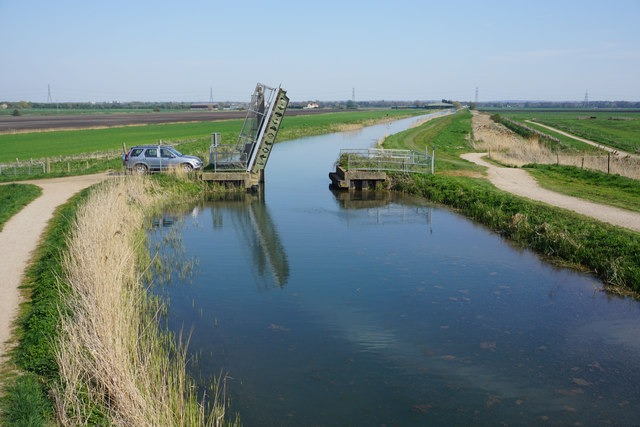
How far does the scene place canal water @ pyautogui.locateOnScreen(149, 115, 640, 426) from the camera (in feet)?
29.9

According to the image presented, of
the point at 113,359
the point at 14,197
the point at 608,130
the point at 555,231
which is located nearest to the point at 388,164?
the point at 555,231

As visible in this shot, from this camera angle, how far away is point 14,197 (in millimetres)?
22797

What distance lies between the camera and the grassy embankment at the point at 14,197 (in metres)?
19.9

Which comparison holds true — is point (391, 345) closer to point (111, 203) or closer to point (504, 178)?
point (111, 203)

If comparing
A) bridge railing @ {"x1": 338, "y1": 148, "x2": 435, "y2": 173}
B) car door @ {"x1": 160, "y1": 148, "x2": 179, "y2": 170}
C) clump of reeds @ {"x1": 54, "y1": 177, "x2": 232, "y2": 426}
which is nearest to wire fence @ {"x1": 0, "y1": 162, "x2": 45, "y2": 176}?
car door @ {"x1": 160, "y1": 148, "x2": 179, "y2": 170}

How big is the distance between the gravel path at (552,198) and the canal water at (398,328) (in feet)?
12.1

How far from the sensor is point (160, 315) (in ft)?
41.3

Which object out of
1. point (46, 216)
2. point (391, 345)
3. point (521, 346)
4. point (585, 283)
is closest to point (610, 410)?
point (521, 346)

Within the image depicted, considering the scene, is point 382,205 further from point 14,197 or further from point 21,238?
point 21,238

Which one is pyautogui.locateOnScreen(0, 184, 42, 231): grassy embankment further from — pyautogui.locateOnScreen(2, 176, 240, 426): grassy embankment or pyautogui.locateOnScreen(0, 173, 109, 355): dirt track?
pyautogui.locateOnScreen(2, 176, 240, 426): grassy embankment

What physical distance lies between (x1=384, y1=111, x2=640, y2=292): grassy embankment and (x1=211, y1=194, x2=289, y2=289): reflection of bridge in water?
799 centimetres

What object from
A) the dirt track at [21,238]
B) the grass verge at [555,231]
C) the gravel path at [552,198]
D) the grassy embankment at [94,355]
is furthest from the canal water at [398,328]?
the gravel path at [552,198]

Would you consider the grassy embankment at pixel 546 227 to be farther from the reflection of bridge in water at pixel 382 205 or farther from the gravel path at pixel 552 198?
the reflection of bridge in water at pixel 382 205

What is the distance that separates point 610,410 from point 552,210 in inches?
509
